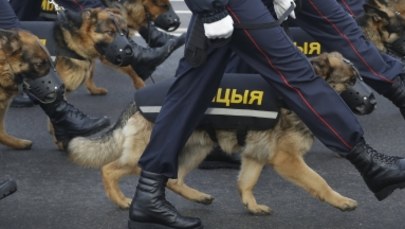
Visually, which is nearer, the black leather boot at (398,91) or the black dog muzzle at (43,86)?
the black dog muzzle at (43,86)

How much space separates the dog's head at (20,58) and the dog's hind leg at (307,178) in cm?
144

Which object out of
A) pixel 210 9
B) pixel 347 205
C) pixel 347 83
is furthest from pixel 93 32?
pixel 347 205

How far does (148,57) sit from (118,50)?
0.81 metres

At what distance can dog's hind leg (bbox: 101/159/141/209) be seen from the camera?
436cm

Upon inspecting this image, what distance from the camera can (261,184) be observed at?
4773 mm

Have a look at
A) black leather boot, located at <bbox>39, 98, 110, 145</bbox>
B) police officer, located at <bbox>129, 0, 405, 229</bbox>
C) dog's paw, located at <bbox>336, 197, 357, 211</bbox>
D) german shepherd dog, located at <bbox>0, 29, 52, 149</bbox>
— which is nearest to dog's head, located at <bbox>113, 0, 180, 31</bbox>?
black leather boot, located at <bbox>39, 98, 110, 145</bbox>

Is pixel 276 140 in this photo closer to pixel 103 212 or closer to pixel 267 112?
pixel 267 112

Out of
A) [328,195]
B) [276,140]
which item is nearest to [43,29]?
[276,140]

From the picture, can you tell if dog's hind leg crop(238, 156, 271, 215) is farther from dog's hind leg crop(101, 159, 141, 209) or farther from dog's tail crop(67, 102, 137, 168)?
dog's tail crop(67, 102, 137, 168)

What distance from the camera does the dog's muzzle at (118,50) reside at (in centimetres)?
551

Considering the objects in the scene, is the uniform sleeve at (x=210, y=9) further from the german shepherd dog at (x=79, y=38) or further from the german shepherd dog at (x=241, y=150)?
the german shepherd dog at (x=79, y=38)

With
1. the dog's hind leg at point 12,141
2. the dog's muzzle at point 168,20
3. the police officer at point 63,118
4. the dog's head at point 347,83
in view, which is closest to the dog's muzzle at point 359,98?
the dog's head at point 347,83

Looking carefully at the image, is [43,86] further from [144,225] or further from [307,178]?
[307,178]

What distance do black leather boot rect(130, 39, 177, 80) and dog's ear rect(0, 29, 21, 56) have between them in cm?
154
